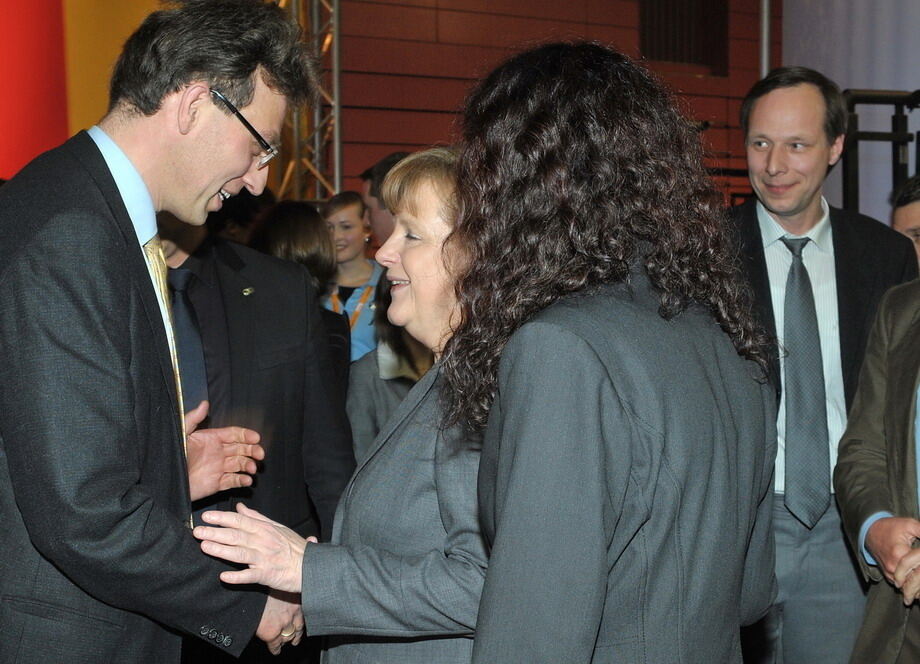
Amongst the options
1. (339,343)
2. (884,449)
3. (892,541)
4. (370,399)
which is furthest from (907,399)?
(339,343)

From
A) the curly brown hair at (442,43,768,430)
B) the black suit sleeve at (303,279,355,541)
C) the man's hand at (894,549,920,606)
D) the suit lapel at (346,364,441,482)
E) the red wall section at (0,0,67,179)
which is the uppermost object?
the red wall section at (0,0,67,179)

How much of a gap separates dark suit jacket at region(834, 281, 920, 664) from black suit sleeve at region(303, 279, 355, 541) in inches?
47.1

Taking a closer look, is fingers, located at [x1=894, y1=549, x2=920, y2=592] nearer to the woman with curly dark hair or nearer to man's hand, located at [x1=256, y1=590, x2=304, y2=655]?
the woman with curly dark hair

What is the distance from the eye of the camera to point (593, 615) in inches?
42.5

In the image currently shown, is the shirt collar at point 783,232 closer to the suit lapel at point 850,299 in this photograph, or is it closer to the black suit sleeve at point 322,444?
the suit lapel at point 850,299

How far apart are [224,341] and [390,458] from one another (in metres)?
0.87

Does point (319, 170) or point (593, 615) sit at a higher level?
point (319, 170)

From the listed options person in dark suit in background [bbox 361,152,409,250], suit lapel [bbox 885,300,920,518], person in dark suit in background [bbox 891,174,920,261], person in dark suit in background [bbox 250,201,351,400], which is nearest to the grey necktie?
suit lapel [bbox 885,300,920,518]

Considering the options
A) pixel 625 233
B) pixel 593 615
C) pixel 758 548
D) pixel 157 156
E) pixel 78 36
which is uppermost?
pixel 78 36

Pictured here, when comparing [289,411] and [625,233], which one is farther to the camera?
[289,411]

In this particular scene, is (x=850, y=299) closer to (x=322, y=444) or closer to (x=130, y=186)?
(x=322, y=444)

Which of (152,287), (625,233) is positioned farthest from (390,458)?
(625,233)

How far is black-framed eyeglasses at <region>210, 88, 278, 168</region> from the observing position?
1707mm

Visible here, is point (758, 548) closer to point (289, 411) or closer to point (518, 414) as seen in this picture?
point (518, 414)
